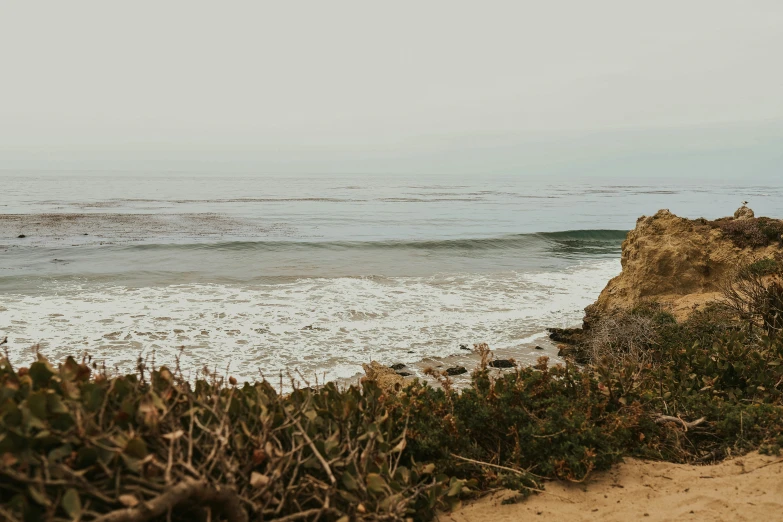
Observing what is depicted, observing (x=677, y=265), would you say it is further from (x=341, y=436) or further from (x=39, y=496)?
(x=39, y=496)

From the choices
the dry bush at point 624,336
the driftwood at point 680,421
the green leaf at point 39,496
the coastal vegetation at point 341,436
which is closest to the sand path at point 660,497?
the coastal vegetation at point 341,436

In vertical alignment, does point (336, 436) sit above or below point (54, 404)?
below

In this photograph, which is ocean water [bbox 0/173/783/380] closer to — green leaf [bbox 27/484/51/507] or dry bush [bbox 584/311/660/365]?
dry bush [bbox 584/311/660/365]

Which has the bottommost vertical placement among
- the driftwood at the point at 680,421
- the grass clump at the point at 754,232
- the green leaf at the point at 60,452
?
the driftwood at the point at 680,421

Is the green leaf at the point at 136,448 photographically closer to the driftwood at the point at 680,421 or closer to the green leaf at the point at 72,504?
the green leaf at the point at 72,504

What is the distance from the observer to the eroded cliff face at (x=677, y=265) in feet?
37.7

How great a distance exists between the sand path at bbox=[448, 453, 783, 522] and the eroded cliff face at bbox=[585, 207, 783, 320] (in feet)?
24.0

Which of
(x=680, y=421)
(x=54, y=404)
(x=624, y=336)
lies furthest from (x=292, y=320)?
(x=54, y=404)

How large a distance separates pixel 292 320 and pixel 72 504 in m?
10.4

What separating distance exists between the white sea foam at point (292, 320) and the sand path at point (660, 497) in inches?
217

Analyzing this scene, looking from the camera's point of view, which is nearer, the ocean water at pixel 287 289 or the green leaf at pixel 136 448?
the green leaf at pixel 136 448

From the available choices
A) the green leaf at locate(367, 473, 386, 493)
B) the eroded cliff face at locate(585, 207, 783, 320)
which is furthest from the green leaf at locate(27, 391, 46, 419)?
the eroded cliff face at locate(585, 207, 783, 320)

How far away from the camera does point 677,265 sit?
38.4ft

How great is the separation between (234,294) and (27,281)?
21.8 ft
